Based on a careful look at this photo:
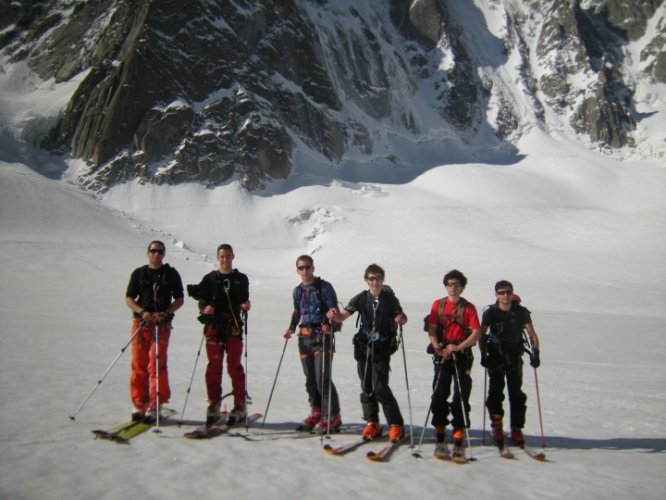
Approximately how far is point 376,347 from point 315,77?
74027 mm

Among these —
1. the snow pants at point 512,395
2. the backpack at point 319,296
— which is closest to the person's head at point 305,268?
the backpack at point 319,296

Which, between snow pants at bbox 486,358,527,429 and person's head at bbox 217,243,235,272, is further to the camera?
person's head at bbox 217,243,235,272

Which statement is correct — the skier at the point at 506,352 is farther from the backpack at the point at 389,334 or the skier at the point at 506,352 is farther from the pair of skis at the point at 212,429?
the pair of skis at the point at 212,429

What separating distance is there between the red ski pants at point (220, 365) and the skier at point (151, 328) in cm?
54

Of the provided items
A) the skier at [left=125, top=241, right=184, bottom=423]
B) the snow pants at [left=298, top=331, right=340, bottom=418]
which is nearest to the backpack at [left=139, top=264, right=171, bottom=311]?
the skier at [left=125, top=241, right=184, bottom=423]

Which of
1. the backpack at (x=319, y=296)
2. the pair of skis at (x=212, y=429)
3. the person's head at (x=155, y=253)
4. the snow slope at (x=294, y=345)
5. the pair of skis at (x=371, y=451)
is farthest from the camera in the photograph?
the person's head at (x=155, y=253)

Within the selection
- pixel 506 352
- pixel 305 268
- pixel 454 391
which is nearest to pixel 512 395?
pixel 506 352

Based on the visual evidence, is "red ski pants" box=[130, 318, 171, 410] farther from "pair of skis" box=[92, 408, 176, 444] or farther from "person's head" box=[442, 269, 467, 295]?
"person's head" box=[442, 269, 467, 295]

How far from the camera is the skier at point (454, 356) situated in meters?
4.88

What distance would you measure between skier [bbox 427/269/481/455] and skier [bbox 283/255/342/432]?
4.00 feet

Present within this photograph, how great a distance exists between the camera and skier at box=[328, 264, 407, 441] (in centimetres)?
508

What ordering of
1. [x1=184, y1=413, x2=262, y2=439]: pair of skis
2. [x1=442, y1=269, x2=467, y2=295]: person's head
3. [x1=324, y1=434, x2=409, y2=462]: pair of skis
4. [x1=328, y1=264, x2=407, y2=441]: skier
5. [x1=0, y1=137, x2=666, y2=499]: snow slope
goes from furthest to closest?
1. [x1=328, y1=264, x2=407, y2=441]: skier
2. [x1=442, y1=269, x2=467, y2=295]: person's head
3. [x1=184, y1=413, x2=262, y2=439]: pair of skis
4. [x1=324, y1=434, x2=409, y2=462]: pair of skis
5. [x1=0, y1=137, x2=666, y2=499]: snow slope

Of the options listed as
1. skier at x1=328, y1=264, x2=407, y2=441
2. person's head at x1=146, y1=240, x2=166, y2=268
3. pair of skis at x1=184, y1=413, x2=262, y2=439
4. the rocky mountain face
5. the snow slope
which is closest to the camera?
the snow slope

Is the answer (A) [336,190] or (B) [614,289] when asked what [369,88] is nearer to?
(A) [336,190]
